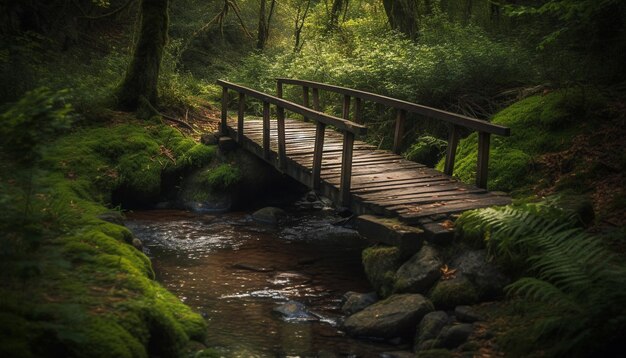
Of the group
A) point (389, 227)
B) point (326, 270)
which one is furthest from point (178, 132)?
point (389, 227)

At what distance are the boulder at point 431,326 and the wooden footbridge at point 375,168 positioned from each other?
58.4 inches

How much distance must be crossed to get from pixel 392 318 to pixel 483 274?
108 cm

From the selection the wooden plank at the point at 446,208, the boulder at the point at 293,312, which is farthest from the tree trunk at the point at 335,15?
the boulder at the point at 293,312

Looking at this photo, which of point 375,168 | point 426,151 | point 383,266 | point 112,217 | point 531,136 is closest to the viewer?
point 383,266

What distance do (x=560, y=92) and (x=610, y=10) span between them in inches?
55.5

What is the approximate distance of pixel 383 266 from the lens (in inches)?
312

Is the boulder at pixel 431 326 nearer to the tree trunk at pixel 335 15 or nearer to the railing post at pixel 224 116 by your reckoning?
the railing post at pixel 224 116

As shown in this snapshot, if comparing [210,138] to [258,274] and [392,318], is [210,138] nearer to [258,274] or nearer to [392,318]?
[258,274]

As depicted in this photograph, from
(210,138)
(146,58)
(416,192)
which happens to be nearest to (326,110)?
(210,138)

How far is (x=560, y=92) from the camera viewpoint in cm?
1034

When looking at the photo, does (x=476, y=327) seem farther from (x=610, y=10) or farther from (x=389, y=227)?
(x=610, y=10)

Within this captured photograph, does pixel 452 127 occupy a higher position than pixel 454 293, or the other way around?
pixel 452 127

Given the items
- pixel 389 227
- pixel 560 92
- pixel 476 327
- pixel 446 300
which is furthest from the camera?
pixel 560 92

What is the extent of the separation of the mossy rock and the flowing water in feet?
1.93
